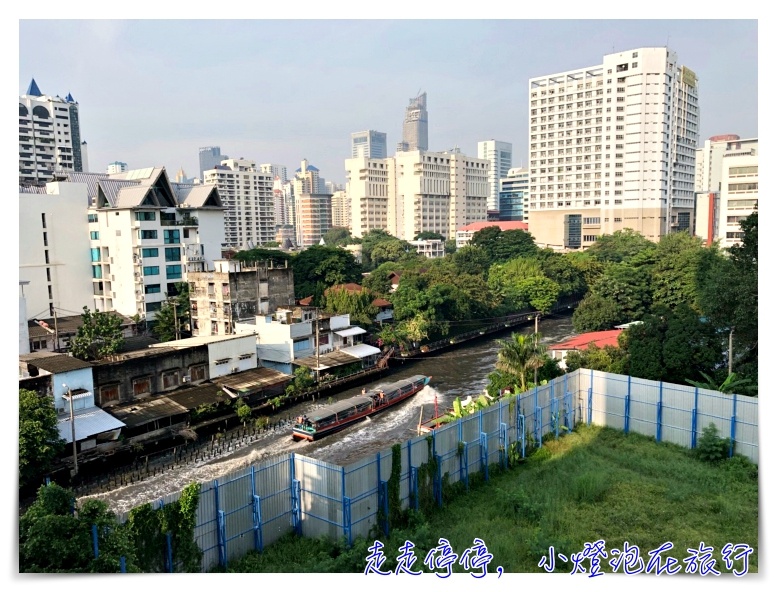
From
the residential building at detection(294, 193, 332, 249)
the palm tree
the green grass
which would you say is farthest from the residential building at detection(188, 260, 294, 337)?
the residential building at detection(294, 193, 332, 249)

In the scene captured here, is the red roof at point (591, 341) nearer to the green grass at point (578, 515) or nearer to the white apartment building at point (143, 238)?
the green grass at point (578, 515)

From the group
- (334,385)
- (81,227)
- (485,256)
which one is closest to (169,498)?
(334,385)

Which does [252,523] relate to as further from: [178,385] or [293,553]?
[178,385]

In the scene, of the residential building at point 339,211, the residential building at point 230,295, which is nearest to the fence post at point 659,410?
the residential building at point 230,295

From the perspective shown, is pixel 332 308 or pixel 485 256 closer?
pixel 332 308

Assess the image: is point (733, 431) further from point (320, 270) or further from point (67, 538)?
point (320, 270)

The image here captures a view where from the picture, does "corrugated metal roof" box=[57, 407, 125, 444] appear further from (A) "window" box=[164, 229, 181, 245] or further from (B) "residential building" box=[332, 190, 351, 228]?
(B) "residential building" box=[332, 190, 351, 228]

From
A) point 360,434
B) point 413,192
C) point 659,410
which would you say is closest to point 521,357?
point 659,410
